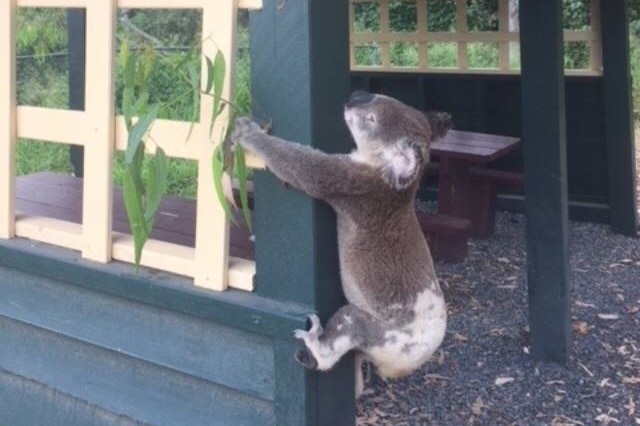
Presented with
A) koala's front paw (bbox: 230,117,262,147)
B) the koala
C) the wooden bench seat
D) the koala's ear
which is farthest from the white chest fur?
the wooden bench seat

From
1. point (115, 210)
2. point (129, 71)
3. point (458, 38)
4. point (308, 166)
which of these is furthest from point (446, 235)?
point (129, 71)

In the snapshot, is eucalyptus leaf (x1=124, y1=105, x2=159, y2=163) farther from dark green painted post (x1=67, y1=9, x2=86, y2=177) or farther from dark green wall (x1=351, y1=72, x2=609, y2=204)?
dark green wall (x1=351, y1=72, x2=609, y2=204)

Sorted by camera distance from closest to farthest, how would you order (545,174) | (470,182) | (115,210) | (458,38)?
(115,210), (545,174), (470,182), (458,38)

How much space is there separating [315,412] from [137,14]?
38.8 feet

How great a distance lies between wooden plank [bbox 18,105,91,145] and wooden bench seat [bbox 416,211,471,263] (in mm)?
2925

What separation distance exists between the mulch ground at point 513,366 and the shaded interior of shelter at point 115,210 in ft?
3.87

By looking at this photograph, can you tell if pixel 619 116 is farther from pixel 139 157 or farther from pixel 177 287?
pixel 139 157

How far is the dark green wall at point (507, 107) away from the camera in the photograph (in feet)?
21.0

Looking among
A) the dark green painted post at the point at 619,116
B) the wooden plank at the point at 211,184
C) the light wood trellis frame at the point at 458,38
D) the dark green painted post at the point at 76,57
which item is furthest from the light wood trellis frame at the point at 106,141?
the light wood trellis frame at the point at 458,38

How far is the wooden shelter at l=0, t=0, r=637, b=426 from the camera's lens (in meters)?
1.98

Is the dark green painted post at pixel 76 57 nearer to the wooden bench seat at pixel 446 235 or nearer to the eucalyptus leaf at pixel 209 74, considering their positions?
the wooden bench seat at pixel 446 235

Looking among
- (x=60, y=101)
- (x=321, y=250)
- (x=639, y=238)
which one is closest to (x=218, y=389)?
(x=321, y=250)

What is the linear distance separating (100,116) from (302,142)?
1.97 ft

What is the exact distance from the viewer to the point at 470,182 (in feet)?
19.3
